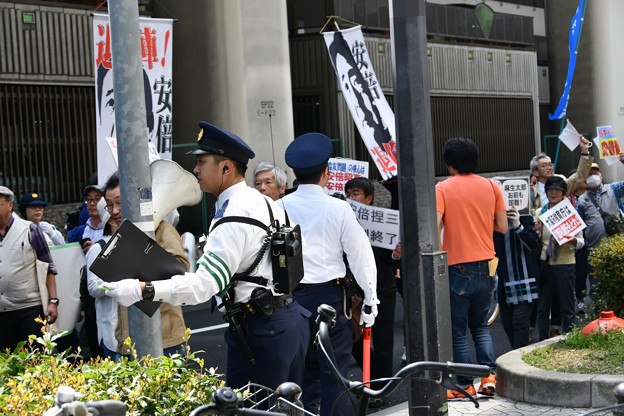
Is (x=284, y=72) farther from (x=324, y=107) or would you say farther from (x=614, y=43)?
(x=614, y=43)

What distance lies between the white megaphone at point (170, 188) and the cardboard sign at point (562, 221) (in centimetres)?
505

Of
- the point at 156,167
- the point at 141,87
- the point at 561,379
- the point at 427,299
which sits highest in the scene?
the point at 141,87

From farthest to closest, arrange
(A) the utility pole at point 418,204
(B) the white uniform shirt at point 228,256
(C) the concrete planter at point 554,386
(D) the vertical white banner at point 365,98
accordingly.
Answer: (D) the vertical white banner at point 365,98
(C) the concrete planter at point 554,386
(A) the utility pole at point 418,204
(B) the white uniform shirt at point 228,256

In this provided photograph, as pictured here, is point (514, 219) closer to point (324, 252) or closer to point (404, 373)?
point (324, 252)

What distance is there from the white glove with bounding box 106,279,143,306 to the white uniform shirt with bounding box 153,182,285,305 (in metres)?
0.09

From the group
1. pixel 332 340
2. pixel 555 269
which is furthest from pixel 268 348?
pixel 555 269

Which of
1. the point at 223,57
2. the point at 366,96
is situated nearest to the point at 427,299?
A: the point at 366,96

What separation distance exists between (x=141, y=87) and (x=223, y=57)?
12613 mm

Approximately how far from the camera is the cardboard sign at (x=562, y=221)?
10070mm

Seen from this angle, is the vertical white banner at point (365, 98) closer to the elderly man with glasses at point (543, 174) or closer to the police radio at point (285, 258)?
the elderly man with glasses at point (543, 174)

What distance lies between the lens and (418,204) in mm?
5977

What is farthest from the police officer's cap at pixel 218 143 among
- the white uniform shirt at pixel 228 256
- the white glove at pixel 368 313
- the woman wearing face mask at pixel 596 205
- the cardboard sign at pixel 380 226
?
the woman wearing face mask at pixel 596 205

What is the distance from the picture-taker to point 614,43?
31203 millimetres

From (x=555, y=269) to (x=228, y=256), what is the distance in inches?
239
